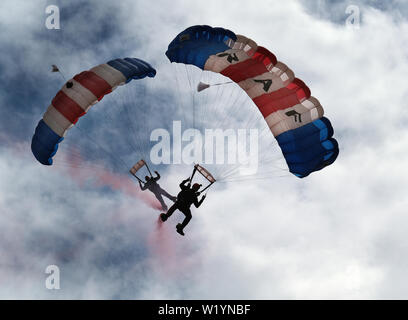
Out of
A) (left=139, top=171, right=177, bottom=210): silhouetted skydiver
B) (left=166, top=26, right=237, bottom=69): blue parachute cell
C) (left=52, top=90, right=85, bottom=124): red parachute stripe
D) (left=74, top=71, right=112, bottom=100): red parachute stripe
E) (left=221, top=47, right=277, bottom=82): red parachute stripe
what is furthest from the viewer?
(left=139, top=171, right=177, bottom=210): silhouetted skydiver

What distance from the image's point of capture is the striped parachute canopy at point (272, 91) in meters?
15.6

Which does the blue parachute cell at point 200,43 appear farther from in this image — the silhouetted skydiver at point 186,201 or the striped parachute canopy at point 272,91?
the silhouetted skydiver at point 186,201

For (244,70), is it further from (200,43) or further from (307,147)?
(307,147)

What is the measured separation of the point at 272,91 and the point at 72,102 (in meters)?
7.41

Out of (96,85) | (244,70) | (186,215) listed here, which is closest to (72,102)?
(96,85)

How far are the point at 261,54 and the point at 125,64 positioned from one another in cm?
546

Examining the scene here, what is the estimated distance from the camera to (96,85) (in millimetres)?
17000

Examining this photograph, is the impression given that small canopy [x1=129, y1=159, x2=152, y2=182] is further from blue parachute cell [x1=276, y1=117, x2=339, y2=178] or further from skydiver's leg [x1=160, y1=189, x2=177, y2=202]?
blue parachute cell [x1=276, y1=117, x2=339, y2=178]

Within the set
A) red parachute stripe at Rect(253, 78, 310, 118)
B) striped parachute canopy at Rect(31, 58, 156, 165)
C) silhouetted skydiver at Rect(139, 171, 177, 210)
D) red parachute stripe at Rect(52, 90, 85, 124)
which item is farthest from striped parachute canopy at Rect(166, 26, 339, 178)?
silhouetted skydiver at Rect(139, 171, 177, 210)

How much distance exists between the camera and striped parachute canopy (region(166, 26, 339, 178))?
15641 millimetres
